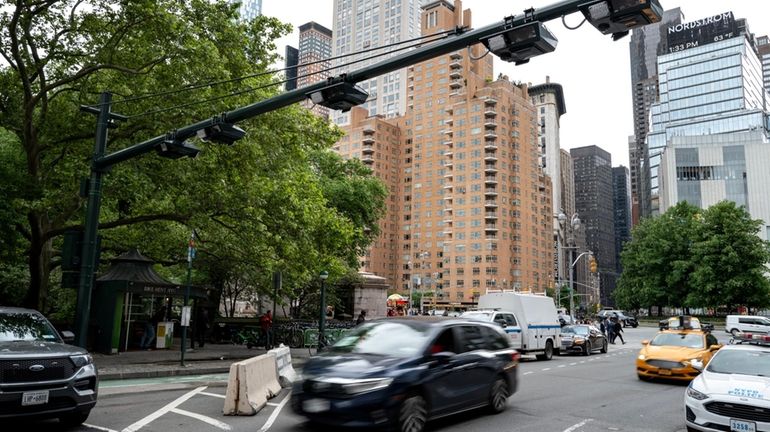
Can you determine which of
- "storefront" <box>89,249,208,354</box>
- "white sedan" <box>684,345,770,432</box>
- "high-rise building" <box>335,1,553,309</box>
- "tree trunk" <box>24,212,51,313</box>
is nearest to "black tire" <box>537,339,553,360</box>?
"white sedan" <box>684,345,770,432</box>

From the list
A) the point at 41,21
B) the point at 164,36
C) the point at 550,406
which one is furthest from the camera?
the point at 41,21

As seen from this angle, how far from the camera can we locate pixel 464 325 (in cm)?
925

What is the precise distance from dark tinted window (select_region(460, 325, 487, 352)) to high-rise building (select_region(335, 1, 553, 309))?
104 metres

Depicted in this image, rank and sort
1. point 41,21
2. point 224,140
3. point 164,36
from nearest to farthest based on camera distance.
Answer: point 224,140 < point 164,36 < point 41,21

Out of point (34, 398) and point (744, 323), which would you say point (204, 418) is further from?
point (744, 323)

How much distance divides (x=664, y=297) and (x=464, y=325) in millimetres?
76680

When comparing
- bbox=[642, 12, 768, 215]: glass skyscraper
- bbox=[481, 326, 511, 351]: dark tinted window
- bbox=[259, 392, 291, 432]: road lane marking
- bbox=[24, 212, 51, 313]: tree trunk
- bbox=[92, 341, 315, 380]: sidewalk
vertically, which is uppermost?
bbox=[642, 12, 768, 215]: glass skyscraper

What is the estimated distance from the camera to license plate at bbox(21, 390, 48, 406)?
7207mm

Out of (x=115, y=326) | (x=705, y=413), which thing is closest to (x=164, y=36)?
(x=115, y=326)

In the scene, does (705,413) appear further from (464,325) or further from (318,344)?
(318,344)

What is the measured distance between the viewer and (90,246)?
1275cm

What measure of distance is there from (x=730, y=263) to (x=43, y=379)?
73.0 m

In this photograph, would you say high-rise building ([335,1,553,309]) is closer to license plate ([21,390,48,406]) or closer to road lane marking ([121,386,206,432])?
road lane marking ([121,386,206,432])

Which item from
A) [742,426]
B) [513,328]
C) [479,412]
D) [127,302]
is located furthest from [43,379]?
[513,328]
